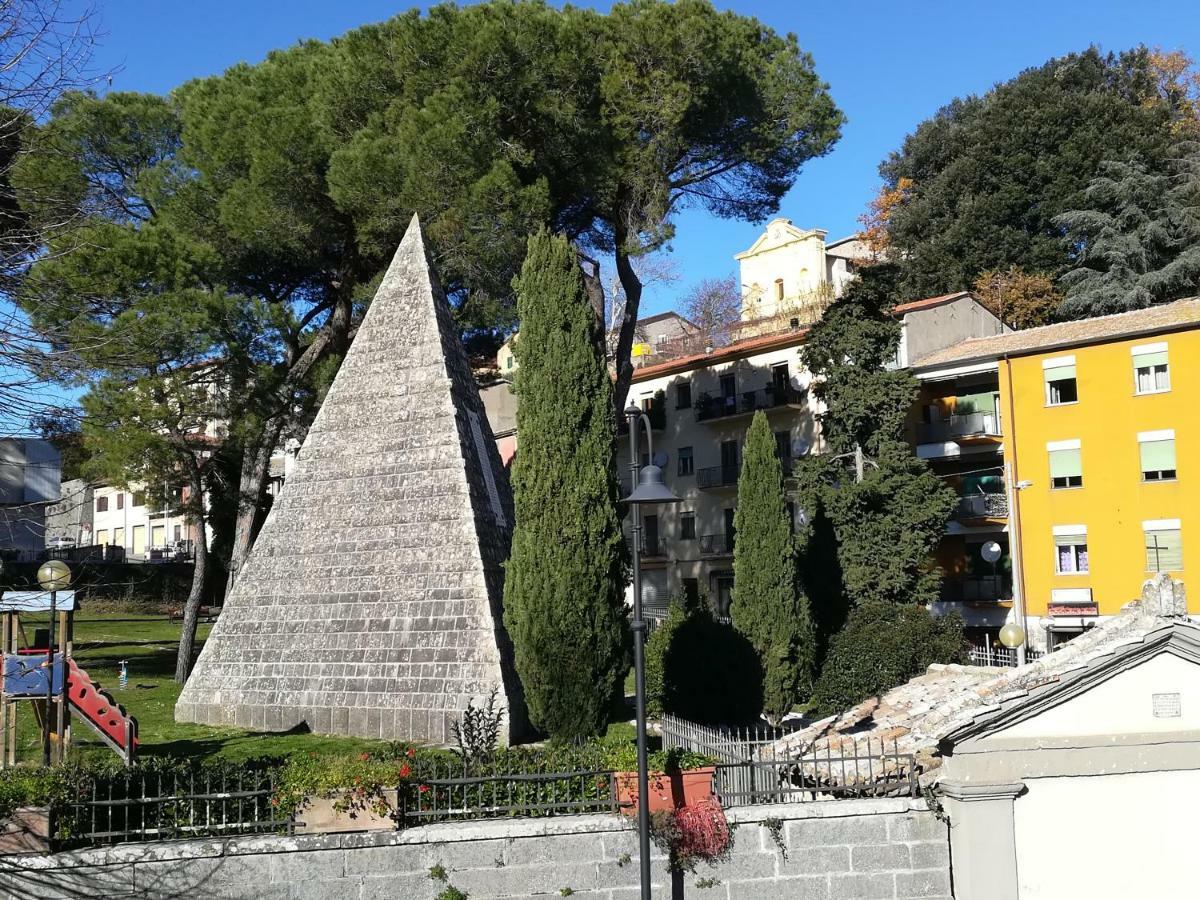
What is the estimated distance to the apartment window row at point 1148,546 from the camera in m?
28.6

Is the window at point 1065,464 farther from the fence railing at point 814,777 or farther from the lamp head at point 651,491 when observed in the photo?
the lamp head at point 651,491

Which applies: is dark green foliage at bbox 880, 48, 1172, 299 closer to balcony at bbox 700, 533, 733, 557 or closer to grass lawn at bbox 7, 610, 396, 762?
balcony at bbox 700, 533, 733, 557

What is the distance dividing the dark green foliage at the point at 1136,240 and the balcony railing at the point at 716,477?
42.3ft

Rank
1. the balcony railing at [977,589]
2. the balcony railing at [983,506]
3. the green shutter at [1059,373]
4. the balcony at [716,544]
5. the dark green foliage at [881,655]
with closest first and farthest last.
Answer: the dark green foliage at [881,655] → the green shutter at [1059,373] → the balcony railing at [983,506] → the balcony railing at [977,589] → the balcony at [716,544]

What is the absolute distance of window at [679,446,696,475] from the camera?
132ft

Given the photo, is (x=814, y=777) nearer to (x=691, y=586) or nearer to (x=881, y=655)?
(x=881, y=655)

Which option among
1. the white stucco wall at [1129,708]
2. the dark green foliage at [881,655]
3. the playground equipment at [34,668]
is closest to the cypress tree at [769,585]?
the dark green foliage at [881,655]

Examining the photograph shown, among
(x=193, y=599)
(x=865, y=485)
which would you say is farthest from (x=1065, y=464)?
(x=193, y=599)

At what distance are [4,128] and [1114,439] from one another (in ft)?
95.1

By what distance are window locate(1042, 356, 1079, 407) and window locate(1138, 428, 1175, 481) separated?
7.36 feet

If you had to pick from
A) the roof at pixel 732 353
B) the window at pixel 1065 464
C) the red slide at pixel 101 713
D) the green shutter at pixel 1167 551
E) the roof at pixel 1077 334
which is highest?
the roof at pixel 732 353

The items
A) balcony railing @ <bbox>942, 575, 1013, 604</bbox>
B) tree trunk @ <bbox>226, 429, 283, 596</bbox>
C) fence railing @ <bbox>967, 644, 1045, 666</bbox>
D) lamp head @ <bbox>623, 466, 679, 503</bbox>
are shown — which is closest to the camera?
lamp head @ <bbox>623, 466, 679, 503</bbox>

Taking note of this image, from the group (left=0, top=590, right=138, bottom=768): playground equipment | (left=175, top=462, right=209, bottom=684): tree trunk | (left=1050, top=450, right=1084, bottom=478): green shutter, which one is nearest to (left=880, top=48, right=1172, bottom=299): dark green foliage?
(left=1050, top=450, right=1084, bottom=478): green shutter

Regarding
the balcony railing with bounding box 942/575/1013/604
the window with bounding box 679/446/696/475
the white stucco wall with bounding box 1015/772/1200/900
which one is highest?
the window with bounding box 679/446/696/475
